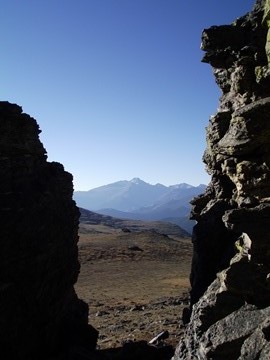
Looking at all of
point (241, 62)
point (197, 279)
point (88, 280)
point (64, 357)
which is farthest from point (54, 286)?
point (88, 280)

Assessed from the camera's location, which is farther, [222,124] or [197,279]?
[197,279]

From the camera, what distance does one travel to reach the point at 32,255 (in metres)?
25.0

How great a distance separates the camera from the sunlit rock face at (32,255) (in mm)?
23688

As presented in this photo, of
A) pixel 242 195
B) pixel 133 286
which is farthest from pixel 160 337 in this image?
pixel 133 286

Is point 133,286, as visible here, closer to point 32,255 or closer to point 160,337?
point 160,337

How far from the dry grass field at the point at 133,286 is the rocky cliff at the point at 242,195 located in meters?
11.2

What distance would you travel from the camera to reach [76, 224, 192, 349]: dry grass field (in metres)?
32.2

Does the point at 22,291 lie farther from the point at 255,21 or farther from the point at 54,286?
the point at 255,21

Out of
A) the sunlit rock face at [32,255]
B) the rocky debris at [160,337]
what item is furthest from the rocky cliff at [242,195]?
the sunlit rock face at [32,255]

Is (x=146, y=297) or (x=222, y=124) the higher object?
(x=222, y=124)

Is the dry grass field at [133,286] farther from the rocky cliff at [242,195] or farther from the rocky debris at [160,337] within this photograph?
the rocky cliff at [242,195]

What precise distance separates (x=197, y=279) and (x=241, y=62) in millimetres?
12250

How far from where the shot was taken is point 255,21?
19.4 m

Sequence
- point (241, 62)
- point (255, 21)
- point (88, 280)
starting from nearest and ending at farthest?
point (241, 62), point (255, 21), point (88, 280)
